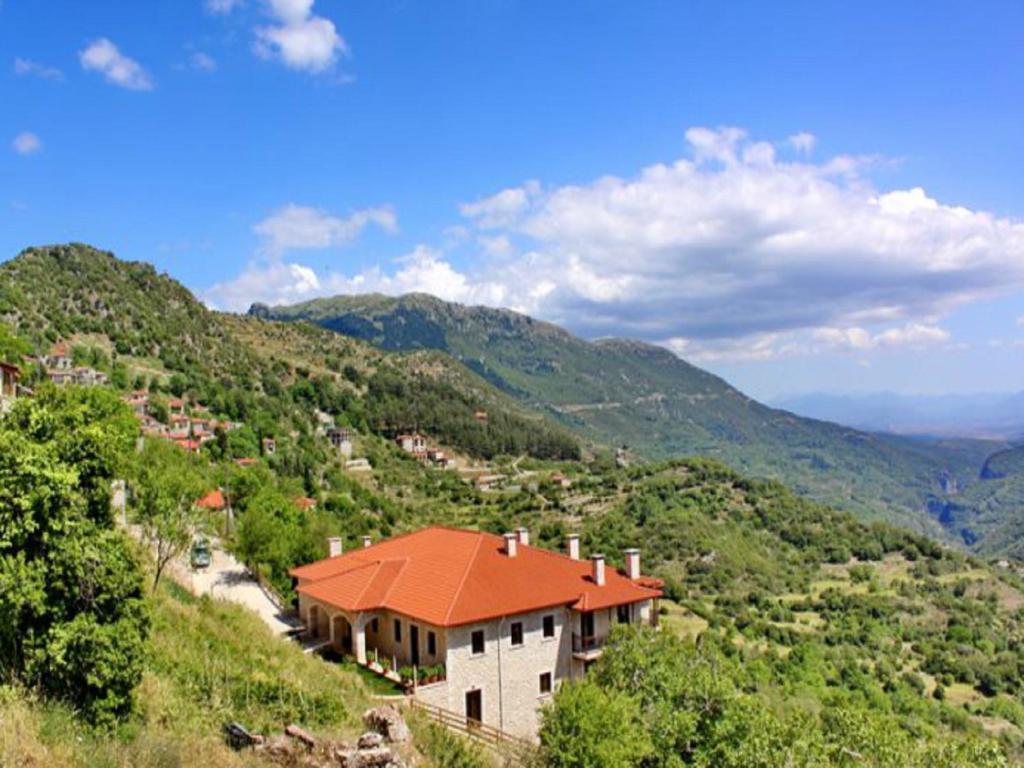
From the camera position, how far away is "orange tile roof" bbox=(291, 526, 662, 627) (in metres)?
26.4

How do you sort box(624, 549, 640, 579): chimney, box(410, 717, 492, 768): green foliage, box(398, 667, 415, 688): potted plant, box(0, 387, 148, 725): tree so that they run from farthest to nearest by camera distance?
box(624, 549, 640, 579): chimney < box(398, 667, 415, 688): potted plant < box(410, 717, 492, 768): green foliage < box(0, 387, 148, 725): tree

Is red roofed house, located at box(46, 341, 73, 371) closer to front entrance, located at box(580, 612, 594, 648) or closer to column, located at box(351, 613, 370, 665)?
column, located at box(351, 613, 370, 665)

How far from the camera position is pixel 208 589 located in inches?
1266

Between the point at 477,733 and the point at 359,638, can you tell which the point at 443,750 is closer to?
the point at 477,733

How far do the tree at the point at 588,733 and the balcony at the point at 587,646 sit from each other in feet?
31.2

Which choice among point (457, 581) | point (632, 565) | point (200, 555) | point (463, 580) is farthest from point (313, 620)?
point (632, 565)

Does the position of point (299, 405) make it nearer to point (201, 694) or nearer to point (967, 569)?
point (967, 569)

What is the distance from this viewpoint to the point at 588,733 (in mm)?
17266

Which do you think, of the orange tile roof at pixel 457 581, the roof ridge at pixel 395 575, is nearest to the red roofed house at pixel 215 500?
the orange tile roof at pixel 457 581

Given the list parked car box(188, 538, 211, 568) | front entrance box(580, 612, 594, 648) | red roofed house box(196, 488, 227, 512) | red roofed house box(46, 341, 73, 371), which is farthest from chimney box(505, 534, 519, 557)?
red roofed house box(46, 341, 73, 371)

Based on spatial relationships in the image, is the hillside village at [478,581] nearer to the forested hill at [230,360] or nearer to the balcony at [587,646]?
the balcony at [587,646]

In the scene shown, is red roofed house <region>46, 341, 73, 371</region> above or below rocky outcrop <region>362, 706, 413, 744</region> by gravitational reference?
above

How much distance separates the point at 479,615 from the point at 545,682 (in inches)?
175

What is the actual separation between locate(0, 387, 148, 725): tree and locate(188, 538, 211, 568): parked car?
85.4 feet
